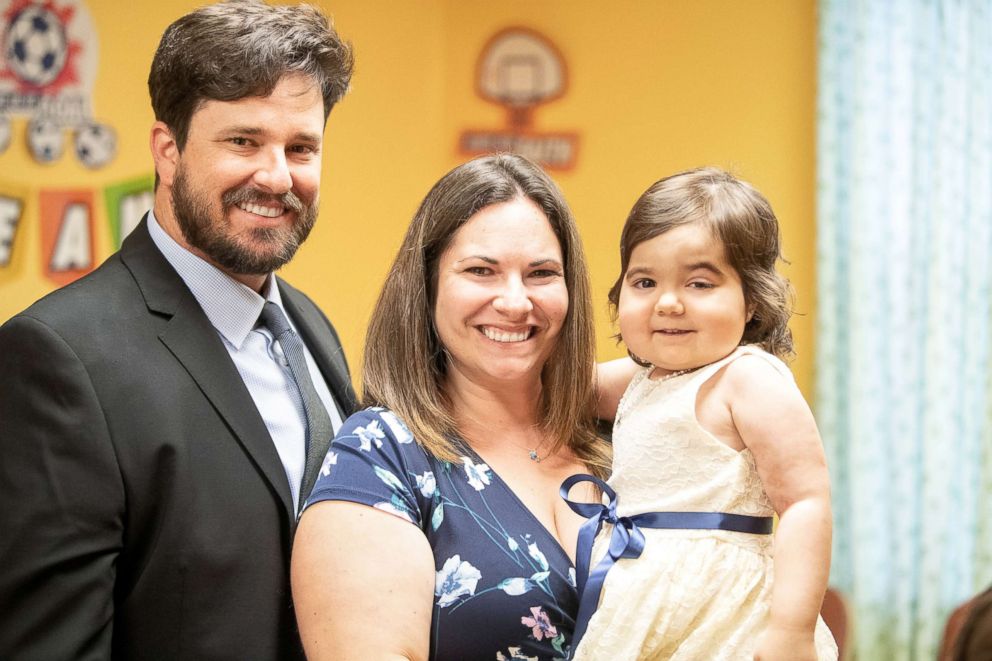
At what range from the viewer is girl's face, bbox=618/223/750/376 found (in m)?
1.81

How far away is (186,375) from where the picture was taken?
1.82 metres

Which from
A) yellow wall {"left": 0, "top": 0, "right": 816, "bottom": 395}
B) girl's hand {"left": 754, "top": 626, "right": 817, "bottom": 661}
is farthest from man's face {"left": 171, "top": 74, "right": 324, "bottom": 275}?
yellow wall {"left": 0, "top": 0, "right": 816, "bottom": 395}

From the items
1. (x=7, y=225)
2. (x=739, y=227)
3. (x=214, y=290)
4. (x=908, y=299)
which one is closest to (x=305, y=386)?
(x=214, y=290)

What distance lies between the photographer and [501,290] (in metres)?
1.92

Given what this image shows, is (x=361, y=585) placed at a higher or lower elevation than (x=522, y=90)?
lower

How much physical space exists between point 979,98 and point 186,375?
138 inches

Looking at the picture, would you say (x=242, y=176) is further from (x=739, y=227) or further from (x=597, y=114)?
(x=597, y=114)

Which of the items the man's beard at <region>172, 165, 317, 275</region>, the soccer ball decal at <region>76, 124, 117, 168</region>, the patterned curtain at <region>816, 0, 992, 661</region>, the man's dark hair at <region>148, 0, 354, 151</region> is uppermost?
the man's dark hair at <region>148, 0, 354, 151</region>

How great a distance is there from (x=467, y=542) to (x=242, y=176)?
0.76 meters

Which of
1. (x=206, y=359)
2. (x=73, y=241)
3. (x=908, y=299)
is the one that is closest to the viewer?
(x=206, y=359)

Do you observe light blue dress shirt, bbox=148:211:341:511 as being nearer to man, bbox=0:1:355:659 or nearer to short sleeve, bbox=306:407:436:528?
man, bbox=0:1:355:659

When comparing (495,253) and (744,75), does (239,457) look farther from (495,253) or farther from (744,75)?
(744,75)

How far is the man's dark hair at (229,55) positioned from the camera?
75.2 inches

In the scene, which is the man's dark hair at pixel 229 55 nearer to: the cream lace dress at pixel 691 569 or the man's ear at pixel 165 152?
the man's ear at pixel 165 152
